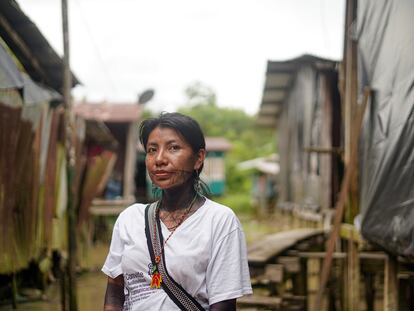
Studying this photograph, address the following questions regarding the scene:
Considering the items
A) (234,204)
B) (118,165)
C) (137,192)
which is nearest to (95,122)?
(118,165)

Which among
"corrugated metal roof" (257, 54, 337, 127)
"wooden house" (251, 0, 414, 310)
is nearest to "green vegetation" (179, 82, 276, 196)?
"corrugated metal roof" (257, 54, 337, 127)

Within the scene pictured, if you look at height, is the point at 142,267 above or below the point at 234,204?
above

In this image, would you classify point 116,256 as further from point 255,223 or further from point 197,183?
point 255,223

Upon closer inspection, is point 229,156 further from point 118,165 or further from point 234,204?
point 118,165

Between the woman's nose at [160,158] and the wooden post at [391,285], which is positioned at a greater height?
the woman's nose at [160,158]

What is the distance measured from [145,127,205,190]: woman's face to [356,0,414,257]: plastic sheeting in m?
2.10

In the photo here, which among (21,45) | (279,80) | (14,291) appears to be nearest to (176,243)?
(14,291)

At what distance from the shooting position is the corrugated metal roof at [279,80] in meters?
11.0

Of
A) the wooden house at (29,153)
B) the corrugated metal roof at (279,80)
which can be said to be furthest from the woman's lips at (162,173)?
the corrugated metal roof at (279,80)

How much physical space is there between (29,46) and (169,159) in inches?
221

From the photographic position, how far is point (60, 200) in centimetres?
859

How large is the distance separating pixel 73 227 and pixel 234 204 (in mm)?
26370

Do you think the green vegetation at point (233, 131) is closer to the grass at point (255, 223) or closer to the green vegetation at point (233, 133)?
the green vegetation at point (233, 133)

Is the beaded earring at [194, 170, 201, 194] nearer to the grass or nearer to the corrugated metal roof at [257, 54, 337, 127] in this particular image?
the corrugated metal roof at [257, 54, 337, 127]
